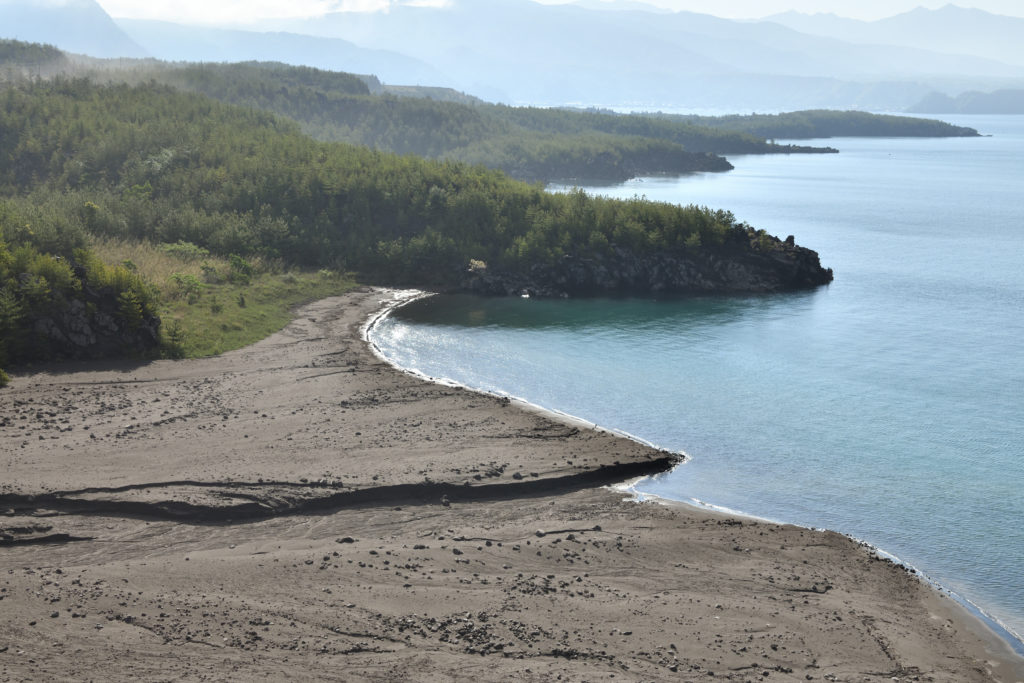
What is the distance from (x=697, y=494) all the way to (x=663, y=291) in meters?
48.8

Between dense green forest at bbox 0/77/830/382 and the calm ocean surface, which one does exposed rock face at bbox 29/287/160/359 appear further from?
dense green forest at bbox 0/77/830/382

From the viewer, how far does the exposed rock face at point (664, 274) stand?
287 feet

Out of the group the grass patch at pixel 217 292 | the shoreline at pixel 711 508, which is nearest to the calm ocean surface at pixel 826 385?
the shoreline at pixel 711 508

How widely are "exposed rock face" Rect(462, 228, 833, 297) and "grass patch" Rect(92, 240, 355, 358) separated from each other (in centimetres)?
1598

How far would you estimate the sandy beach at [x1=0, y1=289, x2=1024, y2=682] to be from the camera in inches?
1103

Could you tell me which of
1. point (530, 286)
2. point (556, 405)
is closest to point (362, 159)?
point (530, 286)

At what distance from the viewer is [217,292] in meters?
74.3

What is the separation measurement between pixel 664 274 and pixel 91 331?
5228 cm

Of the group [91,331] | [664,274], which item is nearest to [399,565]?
[91,331]

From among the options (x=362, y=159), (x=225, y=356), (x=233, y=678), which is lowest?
(x=233, y=678)

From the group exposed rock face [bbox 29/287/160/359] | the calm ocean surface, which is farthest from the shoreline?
exposed rock face [bbox 29/287/160/359]

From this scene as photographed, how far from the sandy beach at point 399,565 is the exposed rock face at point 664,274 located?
3904cm

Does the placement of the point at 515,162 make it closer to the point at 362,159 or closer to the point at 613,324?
the point at 362,159

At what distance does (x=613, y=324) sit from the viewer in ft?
248
